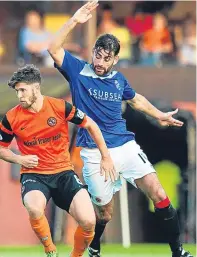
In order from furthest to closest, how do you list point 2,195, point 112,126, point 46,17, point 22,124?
point 46,17, point 2,195, point 112,126, point 22,124

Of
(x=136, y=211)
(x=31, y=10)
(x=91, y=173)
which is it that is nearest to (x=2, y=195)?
(x=136, y=211)

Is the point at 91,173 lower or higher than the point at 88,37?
lower

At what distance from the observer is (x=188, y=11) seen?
2153 cm

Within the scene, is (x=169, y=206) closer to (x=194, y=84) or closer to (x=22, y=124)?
(x=22, y=124)

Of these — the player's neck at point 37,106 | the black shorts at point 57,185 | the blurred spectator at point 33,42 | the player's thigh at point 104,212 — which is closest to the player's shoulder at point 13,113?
the player's neck at point 37,106

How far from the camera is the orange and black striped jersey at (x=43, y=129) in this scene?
10453 mm

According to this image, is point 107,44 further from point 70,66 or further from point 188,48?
point 188,48

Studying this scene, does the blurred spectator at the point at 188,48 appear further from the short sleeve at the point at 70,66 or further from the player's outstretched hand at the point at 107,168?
the player's outstretched hand at the point at 107,168

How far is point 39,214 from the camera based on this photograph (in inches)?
404

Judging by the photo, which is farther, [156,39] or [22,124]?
[156,39]

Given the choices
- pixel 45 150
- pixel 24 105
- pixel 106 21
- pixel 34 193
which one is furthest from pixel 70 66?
pixel 106 21

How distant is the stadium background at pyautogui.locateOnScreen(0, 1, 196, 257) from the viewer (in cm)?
1881

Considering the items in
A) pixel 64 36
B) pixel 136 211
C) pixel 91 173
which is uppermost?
pixel 64 36

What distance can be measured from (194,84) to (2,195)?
403 centimetres
